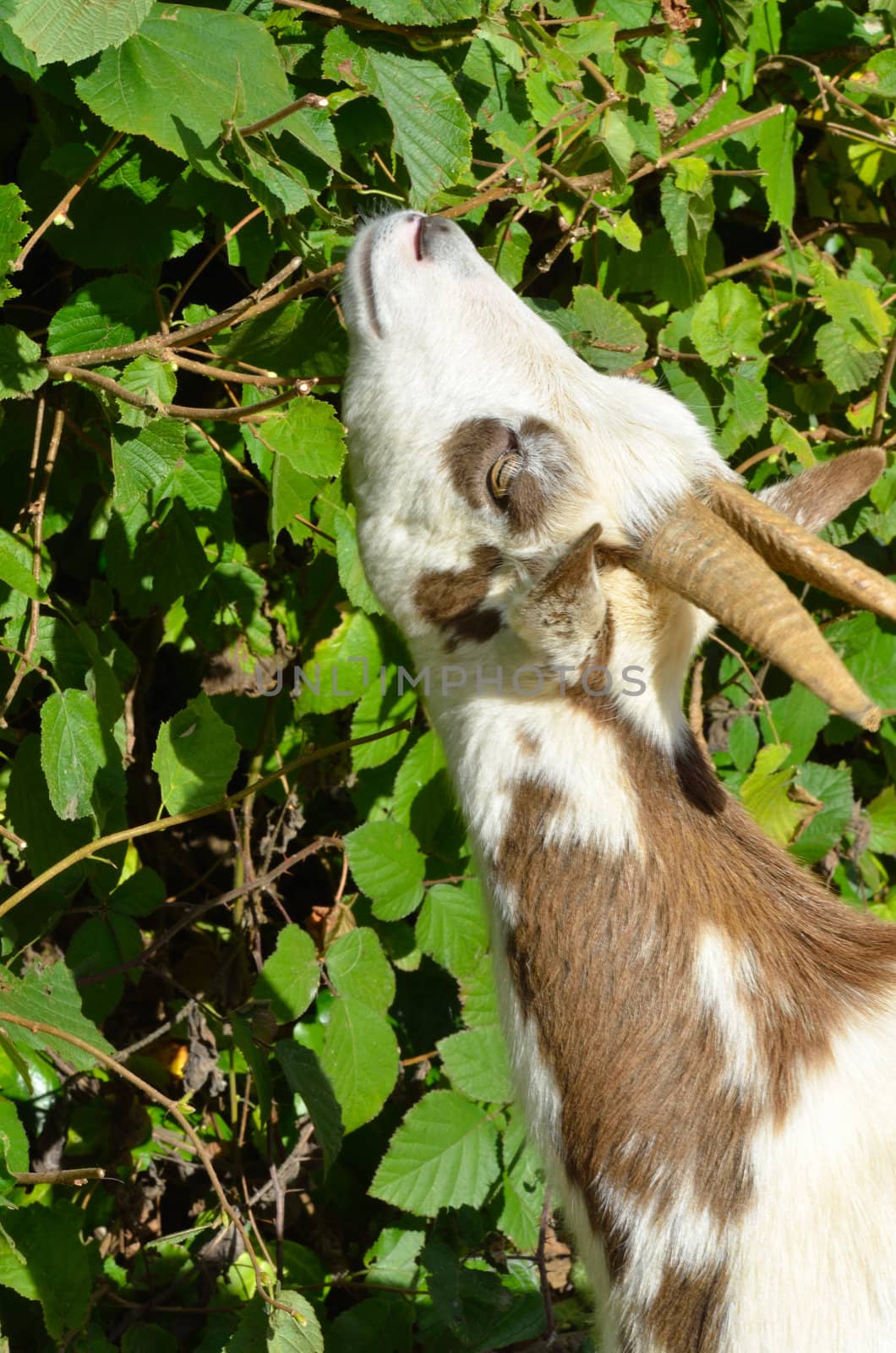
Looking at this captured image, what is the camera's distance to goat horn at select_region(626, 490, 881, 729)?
173cm

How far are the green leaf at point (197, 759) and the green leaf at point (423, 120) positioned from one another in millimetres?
1125

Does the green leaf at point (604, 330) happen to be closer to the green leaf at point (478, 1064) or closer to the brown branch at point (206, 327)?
the brown branch at point (206, 327)

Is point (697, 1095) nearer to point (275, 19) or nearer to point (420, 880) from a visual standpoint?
point (420, 880)

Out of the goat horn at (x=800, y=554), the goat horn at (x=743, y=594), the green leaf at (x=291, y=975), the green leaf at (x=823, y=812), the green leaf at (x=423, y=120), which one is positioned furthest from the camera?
the green leaf at (x=823, y=812)

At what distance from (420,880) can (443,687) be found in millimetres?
714

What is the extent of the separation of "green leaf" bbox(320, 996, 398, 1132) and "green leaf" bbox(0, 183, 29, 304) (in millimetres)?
1694

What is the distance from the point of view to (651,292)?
11.8 feet

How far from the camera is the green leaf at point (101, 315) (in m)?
2.52

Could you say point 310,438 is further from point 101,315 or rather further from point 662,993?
point 662,993

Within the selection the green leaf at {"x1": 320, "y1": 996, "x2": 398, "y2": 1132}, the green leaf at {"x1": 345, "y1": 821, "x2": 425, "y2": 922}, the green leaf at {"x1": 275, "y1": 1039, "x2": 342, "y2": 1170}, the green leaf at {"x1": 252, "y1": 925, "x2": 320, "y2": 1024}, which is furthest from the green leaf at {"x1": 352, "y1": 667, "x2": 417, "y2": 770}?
the green leaf at {"x1": 275, "y1": 1039, "x2": 342, "y2": 1170}

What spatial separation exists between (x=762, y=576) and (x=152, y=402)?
1099 millimetres

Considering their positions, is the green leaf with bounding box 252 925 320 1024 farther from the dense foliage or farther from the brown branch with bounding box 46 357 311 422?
the brown branch with bounding box 46 357 311 422

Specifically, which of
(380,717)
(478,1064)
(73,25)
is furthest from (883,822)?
(73,25)

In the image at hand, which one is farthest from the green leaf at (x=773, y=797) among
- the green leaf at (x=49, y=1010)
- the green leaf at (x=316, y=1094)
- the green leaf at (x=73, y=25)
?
the green leaf at (x=73, y=25)
